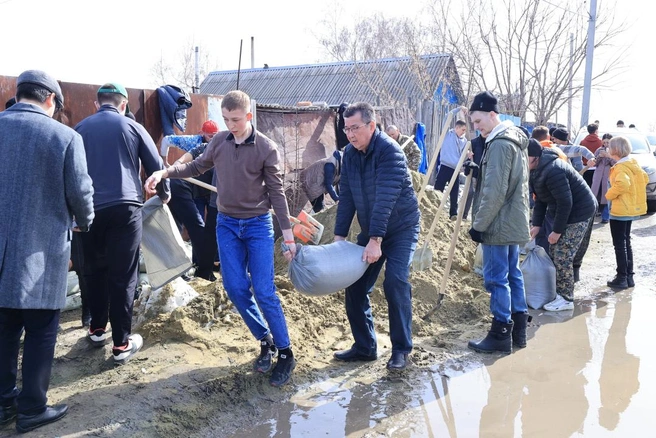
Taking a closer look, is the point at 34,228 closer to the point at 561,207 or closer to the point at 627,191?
the point at 561,207

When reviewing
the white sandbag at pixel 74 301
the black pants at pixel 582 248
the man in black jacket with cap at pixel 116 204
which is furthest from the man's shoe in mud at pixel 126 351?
the black pants at pixel 582 248

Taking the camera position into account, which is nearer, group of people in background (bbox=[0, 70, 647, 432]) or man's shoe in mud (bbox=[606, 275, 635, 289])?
group of people in background (bbox=[0, 70, 647, 432])

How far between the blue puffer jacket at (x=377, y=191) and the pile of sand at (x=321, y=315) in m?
1.04

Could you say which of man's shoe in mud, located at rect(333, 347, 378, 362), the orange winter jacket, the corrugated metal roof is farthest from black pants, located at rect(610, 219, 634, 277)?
the corrugated metal roof

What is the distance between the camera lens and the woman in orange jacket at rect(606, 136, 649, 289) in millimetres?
6543

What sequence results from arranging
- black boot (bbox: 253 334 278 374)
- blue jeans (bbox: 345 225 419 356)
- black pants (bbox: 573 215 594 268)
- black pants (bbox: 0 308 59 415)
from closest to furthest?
black pants (bbox: 0 308 59 415)
black boot (bbox: 253 334 278 374)
blue jeans (bbox: 345 225 419 356)
black pants (bbox: 573 215 594 268)

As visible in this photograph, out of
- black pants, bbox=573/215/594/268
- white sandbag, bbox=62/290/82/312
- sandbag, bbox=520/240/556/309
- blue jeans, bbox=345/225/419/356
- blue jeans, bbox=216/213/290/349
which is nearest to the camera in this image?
blue jeans, bbox=216/213/290/349

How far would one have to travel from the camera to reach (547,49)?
1423cm

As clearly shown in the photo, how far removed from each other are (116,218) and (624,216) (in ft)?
18.3

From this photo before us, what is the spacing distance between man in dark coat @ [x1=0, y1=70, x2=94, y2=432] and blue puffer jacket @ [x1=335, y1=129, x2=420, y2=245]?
5.84 ft

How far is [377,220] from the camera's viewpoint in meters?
3.85

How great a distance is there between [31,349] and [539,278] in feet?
15.1

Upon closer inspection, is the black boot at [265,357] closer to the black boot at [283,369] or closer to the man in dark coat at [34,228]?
the black boot at [283,369]

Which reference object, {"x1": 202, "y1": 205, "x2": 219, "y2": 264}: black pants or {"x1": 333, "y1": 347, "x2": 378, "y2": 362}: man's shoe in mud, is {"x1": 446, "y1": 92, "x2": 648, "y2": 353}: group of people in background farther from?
{"x1": 202, "y1": 205, "x2": 219, "y2": 264}: black pants
